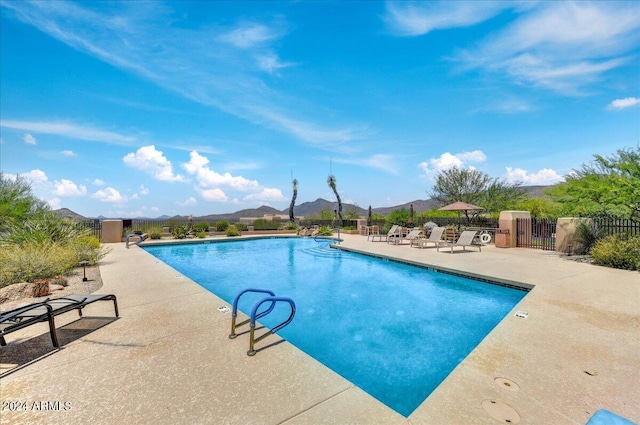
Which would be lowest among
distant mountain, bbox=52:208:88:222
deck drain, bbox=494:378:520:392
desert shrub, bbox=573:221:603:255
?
deck drain, bbox=494:378:520:392

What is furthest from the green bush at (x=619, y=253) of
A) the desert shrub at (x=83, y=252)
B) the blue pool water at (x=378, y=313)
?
the desert shrub at (x=83, y=252)

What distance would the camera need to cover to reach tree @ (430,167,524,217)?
23.5 meters

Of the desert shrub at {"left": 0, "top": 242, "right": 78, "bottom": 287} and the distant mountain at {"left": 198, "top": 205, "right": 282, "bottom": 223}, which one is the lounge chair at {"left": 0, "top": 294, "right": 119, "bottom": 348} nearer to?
the desert shrub at {"left": 0, "top": 242, "right": 78, "bottom": 287}

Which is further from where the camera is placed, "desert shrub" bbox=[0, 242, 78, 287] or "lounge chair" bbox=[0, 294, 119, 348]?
"desert shrub" bbox=[0, 242, 78, 287]

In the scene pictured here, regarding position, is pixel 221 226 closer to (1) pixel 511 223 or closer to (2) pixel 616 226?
(1) pixel 511 223

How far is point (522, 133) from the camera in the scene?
18281 mm

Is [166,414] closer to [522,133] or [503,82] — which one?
[503,82]

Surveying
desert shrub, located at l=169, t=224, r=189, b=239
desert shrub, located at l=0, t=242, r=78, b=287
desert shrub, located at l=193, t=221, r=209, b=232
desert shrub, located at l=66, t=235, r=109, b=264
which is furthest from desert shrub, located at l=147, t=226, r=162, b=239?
desert shrub, located at l=0, t=242, r=78, b=287

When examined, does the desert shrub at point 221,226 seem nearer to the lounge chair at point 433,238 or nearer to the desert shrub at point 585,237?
the lounge chair at point 433,238

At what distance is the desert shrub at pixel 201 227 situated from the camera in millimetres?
18359

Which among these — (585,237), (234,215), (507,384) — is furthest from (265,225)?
(507,384)

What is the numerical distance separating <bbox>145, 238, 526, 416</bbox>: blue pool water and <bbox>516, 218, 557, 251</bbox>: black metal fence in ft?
22.0

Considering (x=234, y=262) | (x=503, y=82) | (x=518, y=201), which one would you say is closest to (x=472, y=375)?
(x=234, y=262)

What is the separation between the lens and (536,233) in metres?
12.1
